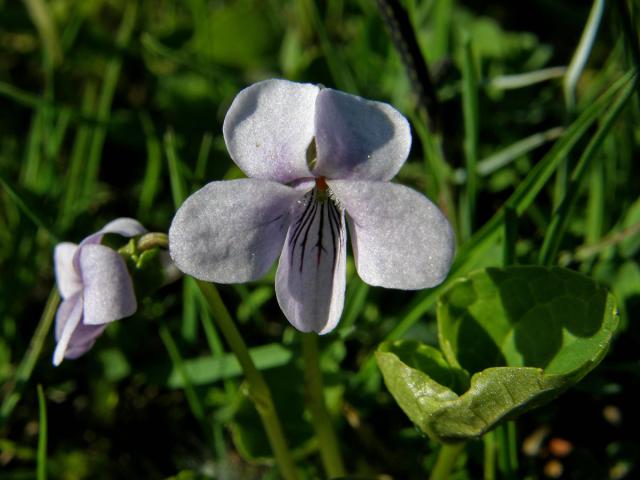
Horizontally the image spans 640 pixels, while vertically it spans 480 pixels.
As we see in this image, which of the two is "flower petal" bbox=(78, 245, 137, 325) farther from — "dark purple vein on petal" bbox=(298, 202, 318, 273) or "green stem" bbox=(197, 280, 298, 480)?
"dark purple vein on petal" bbox=(298, 202, 318, 273)

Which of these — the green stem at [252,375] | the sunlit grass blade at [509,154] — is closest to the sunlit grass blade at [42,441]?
the green stem at [252,375]

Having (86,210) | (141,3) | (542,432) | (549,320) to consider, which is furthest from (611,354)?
(141,3)

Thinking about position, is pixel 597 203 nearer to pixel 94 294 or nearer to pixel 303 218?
pixel 303 218

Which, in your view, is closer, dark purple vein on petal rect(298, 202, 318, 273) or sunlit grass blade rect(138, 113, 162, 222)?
dark purple vein on petal rect(298, 202, 318, 273)

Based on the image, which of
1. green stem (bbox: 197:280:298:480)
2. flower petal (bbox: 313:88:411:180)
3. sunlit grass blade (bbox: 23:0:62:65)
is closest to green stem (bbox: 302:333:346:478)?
green stem (bbox: 197:280:298:480)

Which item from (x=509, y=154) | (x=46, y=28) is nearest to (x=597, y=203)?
(x=509, y=154)

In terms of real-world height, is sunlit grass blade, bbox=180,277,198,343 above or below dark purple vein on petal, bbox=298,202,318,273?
below

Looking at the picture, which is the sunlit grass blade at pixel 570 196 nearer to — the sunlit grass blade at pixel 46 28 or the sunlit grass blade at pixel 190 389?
the sunlit grass blade at pixel 190 389
